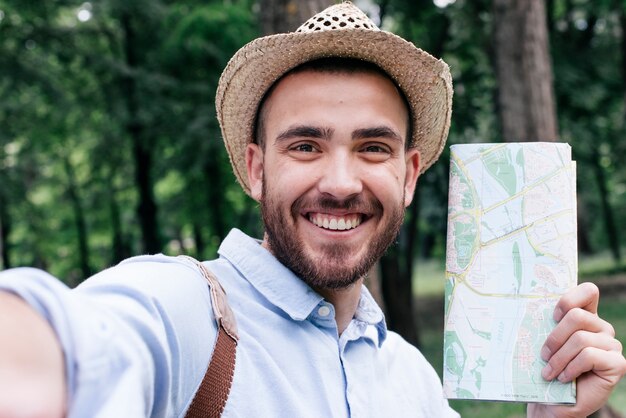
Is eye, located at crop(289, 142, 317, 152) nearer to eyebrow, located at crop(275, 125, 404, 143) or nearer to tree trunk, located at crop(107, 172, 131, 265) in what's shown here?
eyebrow, located at crop(275, 125, 404, 143)

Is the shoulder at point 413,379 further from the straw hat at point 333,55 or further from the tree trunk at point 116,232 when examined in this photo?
the tree trunk at point 116,232

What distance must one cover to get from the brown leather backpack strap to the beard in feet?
1.29

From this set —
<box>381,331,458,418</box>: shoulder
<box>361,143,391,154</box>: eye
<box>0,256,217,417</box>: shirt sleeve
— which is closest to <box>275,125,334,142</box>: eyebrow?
<box>361,143,391,154</box>: eye

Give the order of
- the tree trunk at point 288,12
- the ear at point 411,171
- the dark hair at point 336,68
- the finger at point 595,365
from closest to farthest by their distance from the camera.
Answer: the finger at point 595,365
the dark hair at point 336,68
the ear at point 411,171
the tree trunk at point 288,12

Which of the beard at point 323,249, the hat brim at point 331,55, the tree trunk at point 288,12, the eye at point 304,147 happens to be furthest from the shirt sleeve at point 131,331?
the tree trunk at point 288,12

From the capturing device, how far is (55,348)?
104cm

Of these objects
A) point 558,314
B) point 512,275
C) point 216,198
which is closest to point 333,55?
point 512,275

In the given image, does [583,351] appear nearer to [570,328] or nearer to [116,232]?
[570,328]

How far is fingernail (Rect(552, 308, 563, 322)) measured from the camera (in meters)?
1.96

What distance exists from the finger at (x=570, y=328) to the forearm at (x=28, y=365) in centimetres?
139

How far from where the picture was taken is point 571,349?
1923 millimetres

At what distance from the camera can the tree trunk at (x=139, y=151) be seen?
14.0 meters

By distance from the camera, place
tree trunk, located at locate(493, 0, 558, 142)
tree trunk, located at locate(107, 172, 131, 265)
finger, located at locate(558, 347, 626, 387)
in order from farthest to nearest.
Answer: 1. tree trunk, located at locate(107, 172, 131, 265)
2. tree trunk, located at locate(493, 0, 558, 142)
3. finger, located at locate(558, 347, 626, 387)

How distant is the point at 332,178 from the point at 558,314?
0.75 metres
